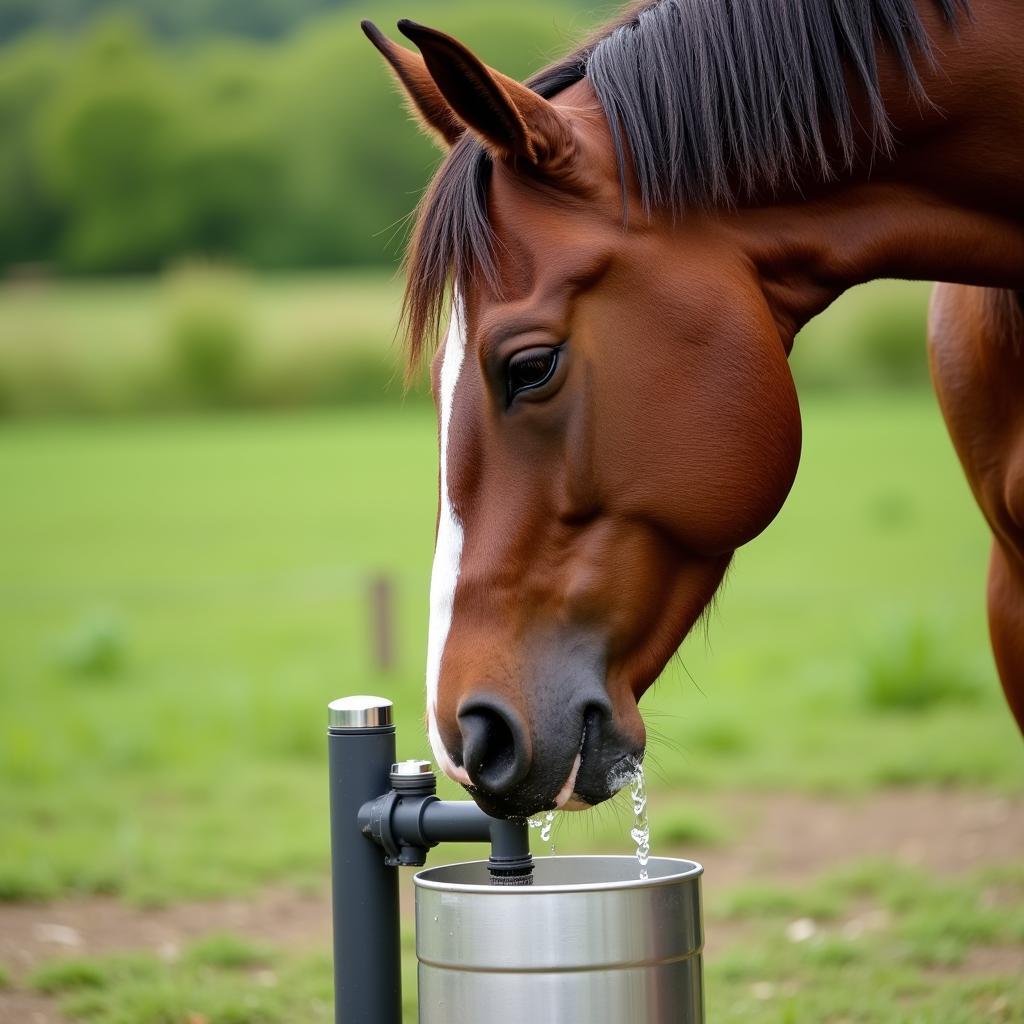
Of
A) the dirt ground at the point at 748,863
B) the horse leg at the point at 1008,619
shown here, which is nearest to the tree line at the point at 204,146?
the dirt ground at the point at 748,863

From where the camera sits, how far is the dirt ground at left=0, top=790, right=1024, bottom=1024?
13.8 ft

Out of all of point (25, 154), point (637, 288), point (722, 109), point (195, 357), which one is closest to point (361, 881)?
point (637, 288)

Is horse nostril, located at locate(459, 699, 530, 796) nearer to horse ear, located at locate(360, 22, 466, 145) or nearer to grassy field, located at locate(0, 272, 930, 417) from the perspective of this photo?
horse ear, located at locate(360, 22, 466, 145)

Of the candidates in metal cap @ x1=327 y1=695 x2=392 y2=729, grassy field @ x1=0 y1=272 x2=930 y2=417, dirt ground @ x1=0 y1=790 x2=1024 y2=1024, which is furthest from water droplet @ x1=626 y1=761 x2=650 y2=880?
grassy field @ x1=0 y1=272 x2=930 y2=417

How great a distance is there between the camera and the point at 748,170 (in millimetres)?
2059

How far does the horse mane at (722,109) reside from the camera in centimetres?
202

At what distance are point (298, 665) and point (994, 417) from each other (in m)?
6.93

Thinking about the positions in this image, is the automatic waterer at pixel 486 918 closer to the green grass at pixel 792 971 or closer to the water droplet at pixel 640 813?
the water droplet at pixel 640 813

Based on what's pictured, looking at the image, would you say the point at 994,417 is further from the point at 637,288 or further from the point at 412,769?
the point at 412,769

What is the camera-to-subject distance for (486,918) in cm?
196

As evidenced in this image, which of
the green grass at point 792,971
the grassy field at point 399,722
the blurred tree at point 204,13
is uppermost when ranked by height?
the blurred tree at point 204,13

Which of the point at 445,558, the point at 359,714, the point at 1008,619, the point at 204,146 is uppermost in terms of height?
the point at 204,146

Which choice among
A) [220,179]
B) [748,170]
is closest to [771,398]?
[748,170]

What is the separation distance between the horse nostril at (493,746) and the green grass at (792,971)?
1.74 meters
